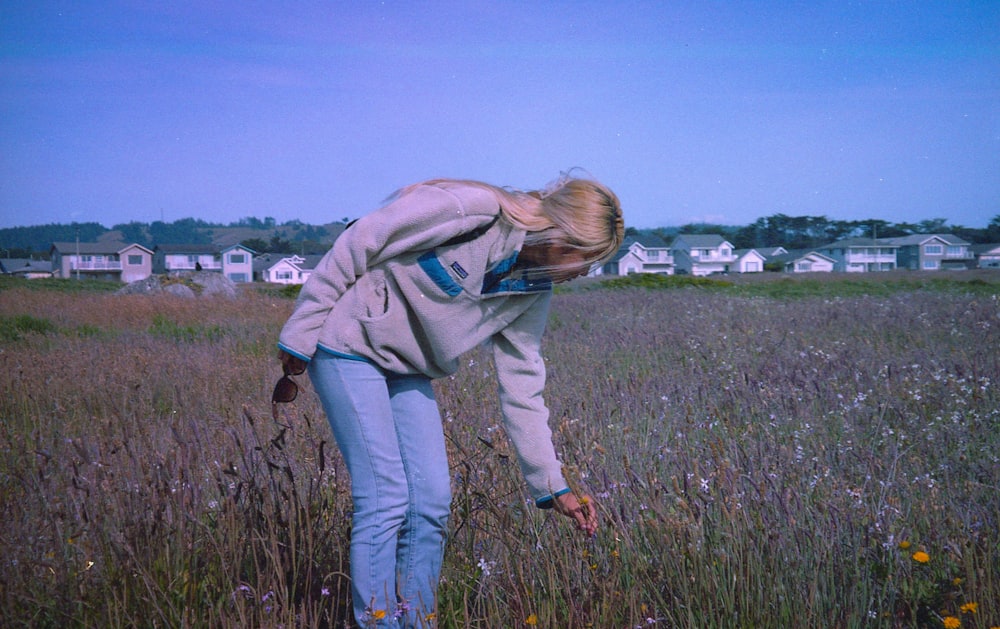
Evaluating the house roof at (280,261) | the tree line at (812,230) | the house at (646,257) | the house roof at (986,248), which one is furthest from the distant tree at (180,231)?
the house roof at (986,248)

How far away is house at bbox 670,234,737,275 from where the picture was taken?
72688 millimetres

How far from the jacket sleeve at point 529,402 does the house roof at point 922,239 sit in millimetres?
33484

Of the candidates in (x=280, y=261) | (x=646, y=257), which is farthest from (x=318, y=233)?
(x=646, y=257)

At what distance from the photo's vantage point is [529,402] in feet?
8.76

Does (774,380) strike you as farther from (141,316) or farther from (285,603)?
(141,316)

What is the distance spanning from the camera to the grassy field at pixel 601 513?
2.29 m

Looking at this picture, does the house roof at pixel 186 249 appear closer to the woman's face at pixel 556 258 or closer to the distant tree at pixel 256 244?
the distant tree at pixel 256 244

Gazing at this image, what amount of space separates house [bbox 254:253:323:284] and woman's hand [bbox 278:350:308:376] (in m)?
79.4

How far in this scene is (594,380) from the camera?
5.96 m

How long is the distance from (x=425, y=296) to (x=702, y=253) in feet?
256

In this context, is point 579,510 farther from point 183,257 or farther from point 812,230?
point 183,257

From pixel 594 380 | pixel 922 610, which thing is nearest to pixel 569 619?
pixel 922 610

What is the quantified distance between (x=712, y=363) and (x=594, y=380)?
140 cm

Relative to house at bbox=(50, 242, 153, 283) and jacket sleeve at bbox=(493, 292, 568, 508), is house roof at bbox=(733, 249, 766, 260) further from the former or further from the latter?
jacket sleeve at bbox=(493, 292, 568, 508)
